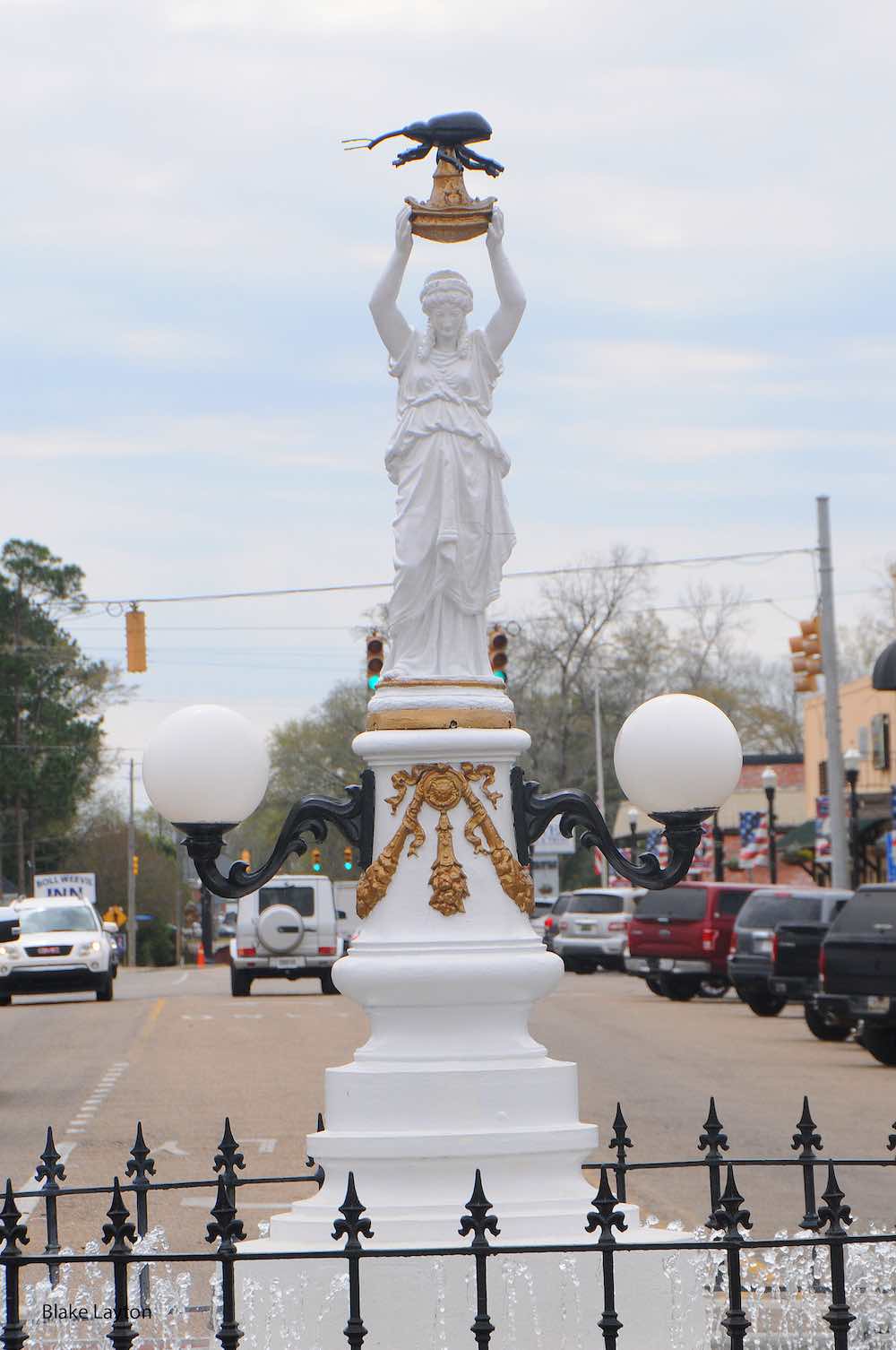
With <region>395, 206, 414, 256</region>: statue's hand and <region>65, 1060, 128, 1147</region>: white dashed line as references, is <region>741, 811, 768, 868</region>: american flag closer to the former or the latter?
<region>65, 1060, 128, 1147</region>: white dashed line

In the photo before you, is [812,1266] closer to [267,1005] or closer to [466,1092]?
[466,1092]

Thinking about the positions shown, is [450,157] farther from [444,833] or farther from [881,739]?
[881,739]

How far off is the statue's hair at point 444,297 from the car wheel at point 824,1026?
20046mm

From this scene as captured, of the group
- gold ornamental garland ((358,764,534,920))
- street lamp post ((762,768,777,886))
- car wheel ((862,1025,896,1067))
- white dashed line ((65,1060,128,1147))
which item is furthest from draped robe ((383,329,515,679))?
street lamp post ((762,768,777,886))

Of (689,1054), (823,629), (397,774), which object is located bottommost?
(689,1054)

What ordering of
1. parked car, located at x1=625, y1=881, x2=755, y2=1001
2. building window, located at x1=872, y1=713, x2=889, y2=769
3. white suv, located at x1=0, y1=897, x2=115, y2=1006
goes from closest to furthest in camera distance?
parked car, located at x1=625, y1=881, x2=755, y2=1001, white suv, located at x1=0, y1=897, x2=115, y2=1006, building window, located at x1=872, y1=713, x2=889, y2=769

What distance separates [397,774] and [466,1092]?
92 cm

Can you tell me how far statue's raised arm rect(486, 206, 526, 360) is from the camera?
21.8ft

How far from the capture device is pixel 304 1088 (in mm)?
19641

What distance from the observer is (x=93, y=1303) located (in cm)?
753

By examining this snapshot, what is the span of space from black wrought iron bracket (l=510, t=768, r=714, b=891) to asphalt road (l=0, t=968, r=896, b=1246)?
3518mm

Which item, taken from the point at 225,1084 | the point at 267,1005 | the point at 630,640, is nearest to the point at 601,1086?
the point at 225,1084

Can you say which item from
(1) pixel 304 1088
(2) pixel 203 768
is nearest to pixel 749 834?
(1) pixel 304 1088

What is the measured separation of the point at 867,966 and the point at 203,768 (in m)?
16.8
